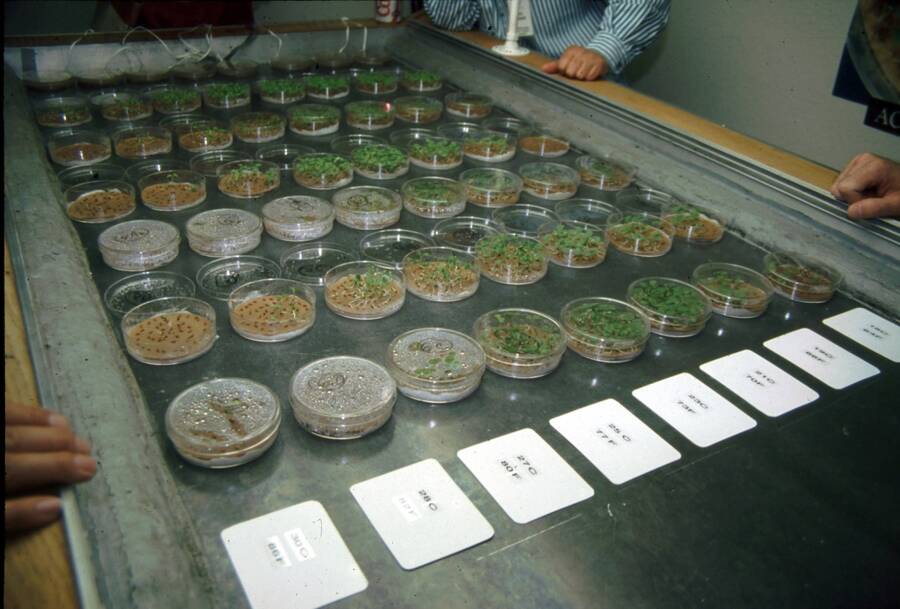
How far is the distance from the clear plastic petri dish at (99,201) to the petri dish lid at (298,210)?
0.44 meters

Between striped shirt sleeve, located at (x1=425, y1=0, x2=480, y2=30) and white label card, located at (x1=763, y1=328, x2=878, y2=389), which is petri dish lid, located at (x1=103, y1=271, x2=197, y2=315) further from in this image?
striped shirt sleeve, located at (x1=425, y1=0, x2=480, y2=30)

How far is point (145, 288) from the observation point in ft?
6.11

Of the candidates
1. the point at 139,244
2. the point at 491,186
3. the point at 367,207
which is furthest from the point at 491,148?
the point at 139,244

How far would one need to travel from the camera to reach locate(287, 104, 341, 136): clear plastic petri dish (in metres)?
2.88

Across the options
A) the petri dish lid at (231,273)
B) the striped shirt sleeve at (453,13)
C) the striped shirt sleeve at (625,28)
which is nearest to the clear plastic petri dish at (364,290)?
the petri dish lid at (231,273)

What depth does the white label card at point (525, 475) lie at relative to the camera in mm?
1270

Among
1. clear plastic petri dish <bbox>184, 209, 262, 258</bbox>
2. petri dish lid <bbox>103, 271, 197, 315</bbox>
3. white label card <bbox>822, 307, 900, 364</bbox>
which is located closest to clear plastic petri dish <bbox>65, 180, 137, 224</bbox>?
clear plastic petri dish <bbox>184, 209, 262, 258</bbox>

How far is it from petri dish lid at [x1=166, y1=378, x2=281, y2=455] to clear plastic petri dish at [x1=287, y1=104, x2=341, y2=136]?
1.66 m

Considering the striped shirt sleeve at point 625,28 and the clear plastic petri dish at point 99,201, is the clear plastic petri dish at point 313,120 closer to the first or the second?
the clear plastic petri dish at point 99,201

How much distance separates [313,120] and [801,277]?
1.94m

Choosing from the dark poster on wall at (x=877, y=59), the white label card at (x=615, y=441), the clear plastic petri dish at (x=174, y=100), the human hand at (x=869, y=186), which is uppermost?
the dark poster on wall at (x=877, y=59)

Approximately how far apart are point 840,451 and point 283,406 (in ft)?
3.94

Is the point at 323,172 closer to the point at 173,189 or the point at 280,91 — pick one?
the point at 173,189

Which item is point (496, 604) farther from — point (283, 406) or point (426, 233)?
point (426, 233)
